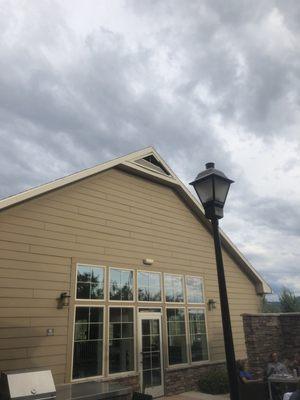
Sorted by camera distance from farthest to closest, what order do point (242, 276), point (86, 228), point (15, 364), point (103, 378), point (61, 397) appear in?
point (242, 276) → point (86, 228) → point (103, 378) → point (15, 364) → point (61, 397)

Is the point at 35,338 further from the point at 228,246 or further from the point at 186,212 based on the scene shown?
the point at 228,246

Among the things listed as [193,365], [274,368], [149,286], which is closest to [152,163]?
[149,286]

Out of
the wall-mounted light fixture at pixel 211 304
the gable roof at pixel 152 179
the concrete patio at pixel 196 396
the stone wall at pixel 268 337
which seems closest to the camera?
the gable roof at pixel 152 179

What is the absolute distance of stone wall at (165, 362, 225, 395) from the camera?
32.3 feet

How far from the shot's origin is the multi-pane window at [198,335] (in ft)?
36.0

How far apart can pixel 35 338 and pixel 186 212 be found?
6782 mm

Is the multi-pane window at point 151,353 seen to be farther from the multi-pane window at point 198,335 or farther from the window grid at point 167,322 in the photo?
the multi-pane window at point 198,335

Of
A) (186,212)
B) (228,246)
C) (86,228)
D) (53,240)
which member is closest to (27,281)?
(53,240)

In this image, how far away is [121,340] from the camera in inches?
360

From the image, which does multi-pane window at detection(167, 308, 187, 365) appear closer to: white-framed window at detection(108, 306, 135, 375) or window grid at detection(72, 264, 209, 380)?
window grid at detection(72, 264, 209, 380)

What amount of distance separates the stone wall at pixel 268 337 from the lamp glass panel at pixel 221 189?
7.07 m

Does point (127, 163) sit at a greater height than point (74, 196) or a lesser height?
greater

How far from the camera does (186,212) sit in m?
12.8

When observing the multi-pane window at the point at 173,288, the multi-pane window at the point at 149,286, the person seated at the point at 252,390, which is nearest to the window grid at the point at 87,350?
the multi-pane window at the point at 149,286
